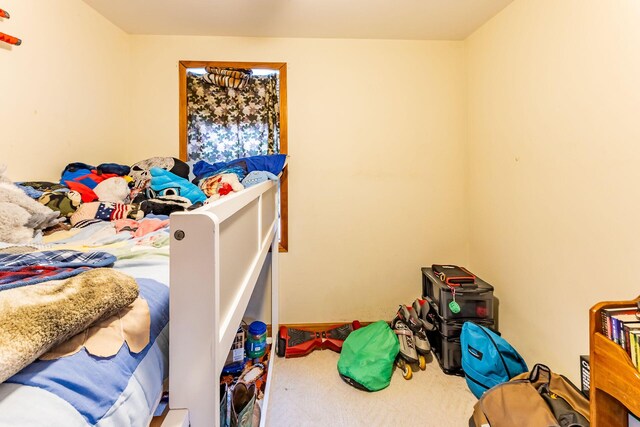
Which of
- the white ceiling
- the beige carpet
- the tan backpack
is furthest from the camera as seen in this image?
the white ceiling

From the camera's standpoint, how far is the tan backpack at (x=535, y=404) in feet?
3.97

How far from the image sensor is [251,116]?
2.37 metres

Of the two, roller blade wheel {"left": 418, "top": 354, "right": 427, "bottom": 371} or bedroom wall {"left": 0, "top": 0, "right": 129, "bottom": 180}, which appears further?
roller blade wheel {"left": 418, "top": 354, "right": 427, "bottom": 371}

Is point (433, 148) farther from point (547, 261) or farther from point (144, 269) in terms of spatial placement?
point (144, 269)

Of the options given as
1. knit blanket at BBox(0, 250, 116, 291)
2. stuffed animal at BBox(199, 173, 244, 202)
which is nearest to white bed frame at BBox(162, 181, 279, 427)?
knit blanket at BBox(0, 250, 116, 291)

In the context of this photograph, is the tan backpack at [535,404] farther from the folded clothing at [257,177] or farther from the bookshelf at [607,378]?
the folded clothing at [257,177]

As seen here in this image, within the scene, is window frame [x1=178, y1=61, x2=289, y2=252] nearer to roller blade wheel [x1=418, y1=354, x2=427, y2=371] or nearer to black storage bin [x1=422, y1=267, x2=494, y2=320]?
black storage bin [x1=422, y1=267, x2=494, y2=320]

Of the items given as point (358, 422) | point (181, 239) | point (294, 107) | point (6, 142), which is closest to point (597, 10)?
point (294, 107)

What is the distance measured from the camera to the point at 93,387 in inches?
15.2

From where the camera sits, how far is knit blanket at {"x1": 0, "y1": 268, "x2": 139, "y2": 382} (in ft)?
1.06

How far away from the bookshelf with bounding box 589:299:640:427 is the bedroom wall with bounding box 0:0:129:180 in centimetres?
253

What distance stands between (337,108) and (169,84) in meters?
1.32

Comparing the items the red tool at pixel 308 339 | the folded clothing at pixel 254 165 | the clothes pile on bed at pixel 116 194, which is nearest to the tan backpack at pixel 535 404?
the red tool at pixel 308 339

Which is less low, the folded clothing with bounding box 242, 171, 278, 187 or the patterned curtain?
the patterned curtain
